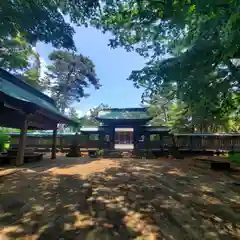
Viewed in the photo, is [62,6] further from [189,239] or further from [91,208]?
[189,239]

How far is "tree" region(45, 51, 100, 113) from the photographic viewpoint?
118ft

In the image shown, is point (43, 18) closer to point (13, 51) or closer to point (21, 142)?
point (21, 142)

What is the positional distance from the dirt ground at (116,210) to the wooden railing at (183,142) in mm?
14284

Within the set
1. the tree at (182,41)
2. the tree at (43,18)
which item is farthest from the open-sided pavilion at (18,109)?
the tree at (182,41)

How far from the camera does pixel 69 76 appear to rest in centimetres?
3712

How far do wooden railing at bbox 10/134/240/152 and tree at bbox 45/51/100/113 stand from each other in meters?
17.6

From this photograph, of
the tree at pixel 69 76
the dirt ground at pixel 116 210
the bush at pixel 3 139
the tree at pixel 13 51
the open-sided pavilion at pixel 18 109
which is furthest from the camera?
the tree at pixel 69 76

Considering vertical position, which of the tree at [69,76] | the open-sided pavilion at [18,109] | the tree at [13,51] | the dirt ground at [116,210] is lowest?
the dirt ground at [116,210]

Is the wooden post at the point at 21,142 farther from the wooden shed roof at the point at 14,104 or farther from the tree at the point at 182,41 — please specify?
the tree at the point at 182,41

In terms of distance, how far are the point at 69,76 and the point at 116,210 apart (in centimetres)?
3566

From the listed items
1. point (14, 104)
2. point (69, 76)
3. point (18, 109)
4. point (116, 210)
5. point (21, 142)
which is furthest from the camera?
point (69, 76)

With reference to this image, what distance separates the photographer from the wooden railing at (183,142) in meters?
19.9

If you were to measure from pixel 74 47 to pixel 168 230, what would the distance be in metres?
6.51

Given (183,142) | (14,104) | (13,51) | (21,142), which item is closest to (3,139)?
(13,51)
